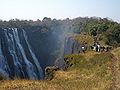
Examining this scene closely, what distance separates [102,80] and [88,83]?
1.51 m

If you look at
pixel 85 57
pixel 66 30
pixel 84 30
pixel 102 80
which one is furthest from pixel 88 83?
pixel 66 30

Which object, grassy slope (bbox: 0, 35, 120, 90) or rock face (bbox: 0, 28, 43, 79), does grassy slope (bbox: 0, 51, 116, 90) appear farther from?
rock face (bbox: 0, 28, 43, 79)

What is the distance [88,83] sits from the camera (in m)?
17.6

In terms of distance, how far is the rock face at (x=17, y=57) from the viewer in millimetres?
61781

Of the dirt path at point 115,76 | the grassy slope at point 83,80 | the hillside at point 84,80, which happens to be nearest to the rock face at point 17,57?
the hillside at point 84,80

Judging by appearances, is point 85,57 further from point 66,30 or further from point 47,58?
point 66,30

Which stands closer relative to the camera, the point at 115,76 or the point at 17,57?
the point at 115,76

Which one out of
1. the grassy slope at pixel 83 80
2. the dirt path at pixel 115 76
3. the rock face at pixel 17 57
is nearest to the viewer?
the grassy slope at pixel 83 80

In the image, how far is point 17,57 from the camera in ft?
221

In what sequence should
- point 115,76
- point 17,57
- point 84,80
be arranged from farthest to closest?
1. point 17,57
2. point 115,76
3. point 84,80

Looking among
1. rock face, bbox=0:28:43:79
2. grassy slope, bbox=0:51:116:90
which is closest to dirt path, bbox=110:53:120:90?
grassy slope, bbox=0:51:116:90

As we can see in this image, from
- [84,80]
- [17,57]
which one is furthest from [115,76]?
[17,57]

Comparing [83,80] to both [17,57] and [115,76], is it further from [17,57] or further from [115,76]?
[17,57]

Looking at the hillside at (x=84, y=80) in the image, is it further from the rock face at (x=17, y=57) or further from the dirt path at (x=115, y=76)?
the rock face at (x=17, y=57)
